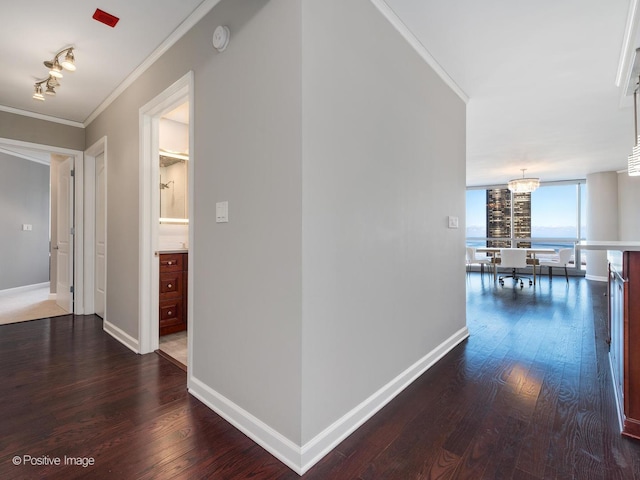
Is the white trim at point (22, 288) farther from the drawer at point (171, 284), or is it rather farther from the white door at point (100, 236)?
the drawer at point (171, 284)

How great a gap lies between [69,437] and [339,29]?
253 centimetres

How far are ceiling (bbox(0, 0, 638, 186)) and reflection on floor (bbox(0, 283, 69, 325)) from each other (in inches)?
97.7

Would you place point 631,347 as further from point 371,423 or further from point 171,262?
point 171,262

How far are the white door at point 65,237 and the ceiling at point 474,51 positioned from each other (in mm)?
802

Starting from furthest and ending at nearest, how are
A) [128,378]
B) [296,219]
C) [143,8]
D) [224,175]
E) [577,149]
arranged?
[577,149] → [128,378] → [143,8] → [224,175] → [296,219]

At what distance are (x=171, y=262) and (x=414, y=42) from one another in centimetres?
287

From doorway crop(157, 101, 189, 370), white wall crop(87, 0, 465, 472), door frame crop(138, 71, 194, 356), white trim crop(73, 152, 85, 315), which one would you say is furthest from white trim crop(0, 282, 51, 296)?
white wall crop(87, 0, 465, 472)

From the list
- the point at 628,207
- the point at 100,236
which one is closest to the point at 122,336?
the point at 100,236

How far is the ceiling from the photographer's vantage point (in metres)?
2.04

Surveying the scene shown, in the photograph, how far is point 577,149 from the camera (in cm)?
533

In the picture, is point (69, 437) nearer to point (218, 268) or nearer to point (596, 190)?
point (218, 268)

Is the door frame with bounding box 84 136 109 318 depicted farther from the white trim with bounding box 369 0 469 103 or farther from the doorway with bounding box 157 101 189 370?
the white trim with bounding box 369 0 469 103

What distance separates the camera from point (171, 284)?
10.5 feet

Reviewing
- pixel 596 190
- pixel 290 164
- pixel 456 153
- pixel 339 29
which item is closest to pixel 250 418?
pixel 290 164
